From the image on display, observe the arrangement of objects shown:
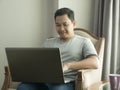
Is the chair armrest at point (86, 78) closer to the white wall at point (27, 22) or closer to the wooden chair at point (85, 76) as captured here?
the wooden chair at point (85, 76)

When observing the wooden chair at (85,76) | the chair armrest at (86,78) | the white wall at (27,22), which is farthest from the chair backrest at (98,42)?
the white wall at (27,22)

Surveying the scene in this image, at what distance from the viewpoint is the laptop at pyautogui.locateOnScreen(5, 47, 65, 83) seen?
4.86 feet

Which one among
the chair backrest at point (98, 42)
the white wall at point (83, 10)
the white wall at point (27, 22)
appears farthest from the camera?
the white wall at point (27, 22)

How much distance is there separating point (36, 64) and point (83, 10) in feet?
4.23

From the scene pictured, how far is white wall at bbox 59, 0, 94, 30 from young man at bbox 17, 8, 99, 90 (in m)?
0.72

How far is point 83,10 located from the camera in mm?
2641

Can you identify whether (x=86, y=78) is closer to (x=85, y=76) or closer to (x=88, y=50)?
(x=85, y=76)

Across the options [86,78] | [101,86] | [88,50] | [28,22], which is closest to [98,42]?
[88,50]

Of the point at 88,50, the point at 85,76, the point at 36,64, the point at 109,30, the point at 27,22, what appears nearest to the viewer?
the point at 36,64

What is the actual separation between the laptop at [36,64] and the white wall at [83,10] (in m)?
1.19

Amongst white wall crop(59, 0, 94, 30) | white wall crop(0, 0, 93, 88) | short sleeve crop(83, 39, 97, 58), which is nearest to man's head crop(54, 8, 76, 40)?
short sleeve crop(83, 39, 97, 58)

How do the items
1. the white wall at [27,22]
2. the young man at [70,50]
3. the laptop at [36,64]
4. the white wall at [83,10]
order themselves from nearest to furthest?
the laptop at [36,64] < the young man at [70,50] < the white wall at [83,10] < the white wall at [27,22]

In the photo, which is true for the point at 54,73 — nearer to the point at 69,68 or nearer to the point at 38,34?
the point at 69,68

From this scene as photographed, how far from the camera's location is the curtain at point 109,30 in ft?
7.85
